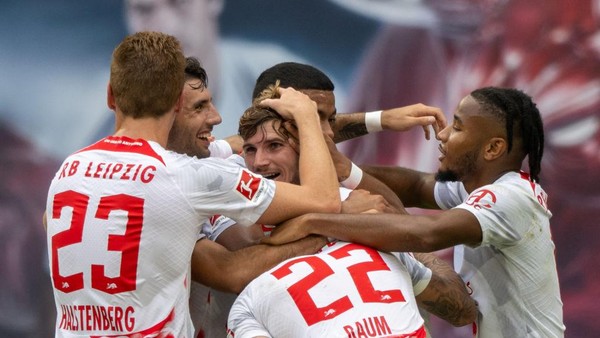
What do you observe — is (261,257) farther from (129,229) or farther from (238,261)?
(129,229)

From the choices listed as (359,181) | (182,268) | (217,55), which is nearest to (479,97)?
(359,181)

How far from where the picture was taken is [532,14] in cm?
660

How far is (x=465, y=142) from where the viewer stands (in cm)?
404

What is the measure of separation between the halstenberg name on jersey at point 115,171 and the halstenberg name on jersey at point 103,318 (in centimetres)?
41

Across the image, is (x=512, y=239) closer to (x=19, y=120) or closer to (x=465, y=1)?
(x=465, y=1)

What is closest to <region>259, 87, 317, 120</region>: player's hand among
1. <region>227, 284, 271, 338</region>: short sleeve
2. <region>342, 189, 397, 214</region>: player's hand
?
<region>342, 189, 397, 214</region>: player's hand

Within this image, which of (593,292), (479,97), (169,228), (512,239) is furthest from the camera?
(593,292)

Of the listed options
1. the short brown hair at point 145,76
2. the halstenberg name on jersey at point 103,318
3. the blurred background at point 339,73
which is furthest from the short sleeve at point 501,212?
the blurred background at point 339,73

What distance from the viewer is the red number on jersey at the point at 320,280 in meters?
3.26

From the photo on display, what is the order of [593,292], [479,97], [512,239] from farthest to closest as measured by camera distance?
[593,292] → [479,97] → [512,239]

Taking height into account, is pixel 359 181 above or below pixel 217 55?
below

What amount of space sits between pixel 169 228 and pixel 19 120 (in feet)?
13.4

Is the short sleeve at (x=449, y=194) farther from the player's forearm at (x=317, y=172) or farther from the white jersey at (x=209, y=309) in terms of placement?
the player's forearm at (x=317, y=172)

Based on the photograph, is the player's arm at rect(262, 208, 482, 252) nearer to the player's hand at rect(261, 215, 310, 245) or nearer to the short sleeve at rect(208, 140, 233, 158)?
the player's hand at rect(261, 215, 310, 245)
